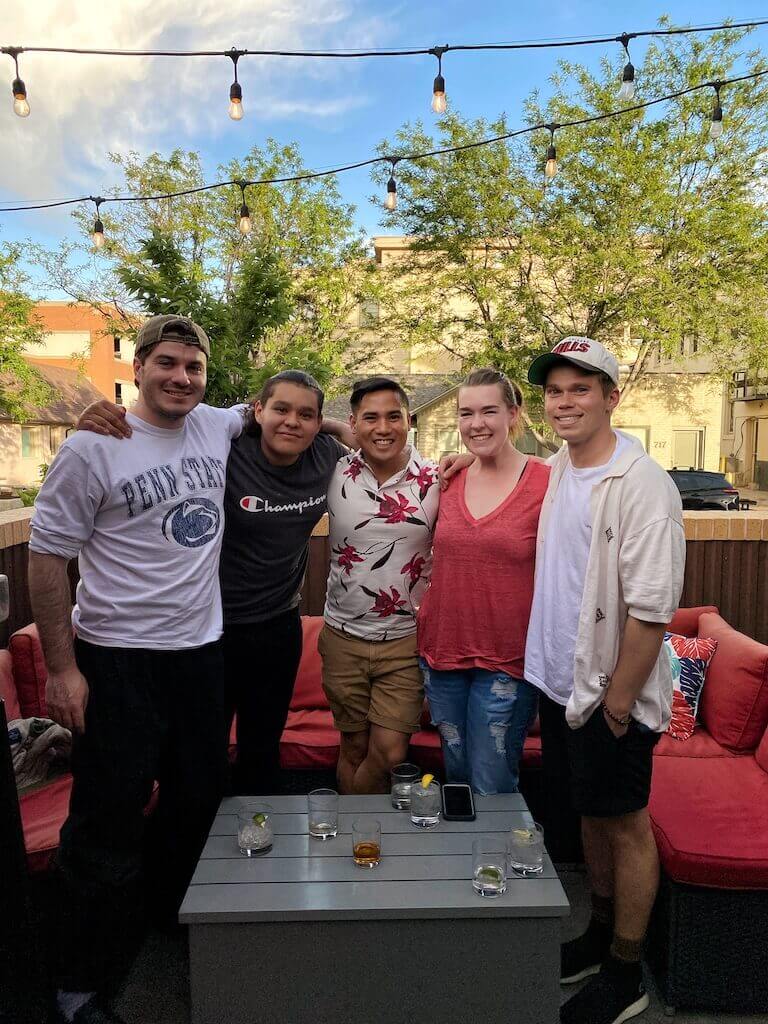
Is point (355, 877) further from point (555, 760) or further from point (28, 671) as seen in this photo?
point (28, 671)

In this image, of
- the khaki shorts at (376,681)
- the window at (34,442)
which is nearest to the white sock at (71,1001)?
the khaki shorts at (376,681)

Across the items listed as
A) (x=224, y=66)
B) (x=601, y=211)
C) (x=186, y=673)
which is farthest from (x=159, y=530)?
(x=601, y=211)

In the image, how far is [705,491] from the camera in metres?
15.5

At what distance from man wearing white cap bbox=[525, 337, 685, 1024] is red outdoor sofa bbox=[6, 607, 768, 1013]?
17 centimetres

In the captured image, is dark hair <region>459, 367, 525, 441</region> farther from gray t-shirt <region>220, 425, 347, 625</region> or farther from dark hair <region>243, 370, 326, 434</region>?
gray t-shirt <region>220, 425, 347, 625</region>

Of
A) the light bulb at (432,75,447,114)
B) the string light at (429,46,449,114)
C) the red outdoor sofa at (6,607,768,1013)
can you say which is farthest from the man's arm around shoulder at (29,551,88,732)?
the light bulb at (432,75,447,114)

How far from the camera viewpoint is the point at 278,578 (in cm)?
251

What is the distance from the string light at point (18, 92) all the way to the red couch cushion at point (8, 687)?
4474 millimetres

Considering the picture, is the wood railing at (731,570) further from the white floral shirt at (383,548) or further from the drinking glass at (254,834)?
the drinking glass at (254,834)

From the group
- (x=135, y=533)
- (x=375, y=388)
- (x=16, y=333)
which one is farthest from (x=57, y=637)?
(x=16, y=333)

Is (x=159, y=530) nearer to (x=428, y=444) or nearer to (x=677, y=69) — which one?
(x=677, y=69)

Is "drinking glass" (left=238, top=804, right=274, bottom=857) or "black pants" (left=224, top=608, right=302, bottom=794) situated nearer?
"drinking glass" (left=238, top=804, right=274, bottom=857)

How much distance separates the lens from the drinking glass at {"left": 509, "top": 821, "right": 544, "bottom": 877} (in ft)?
6.13

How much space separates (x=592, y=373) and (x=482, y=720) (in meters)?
1.16
